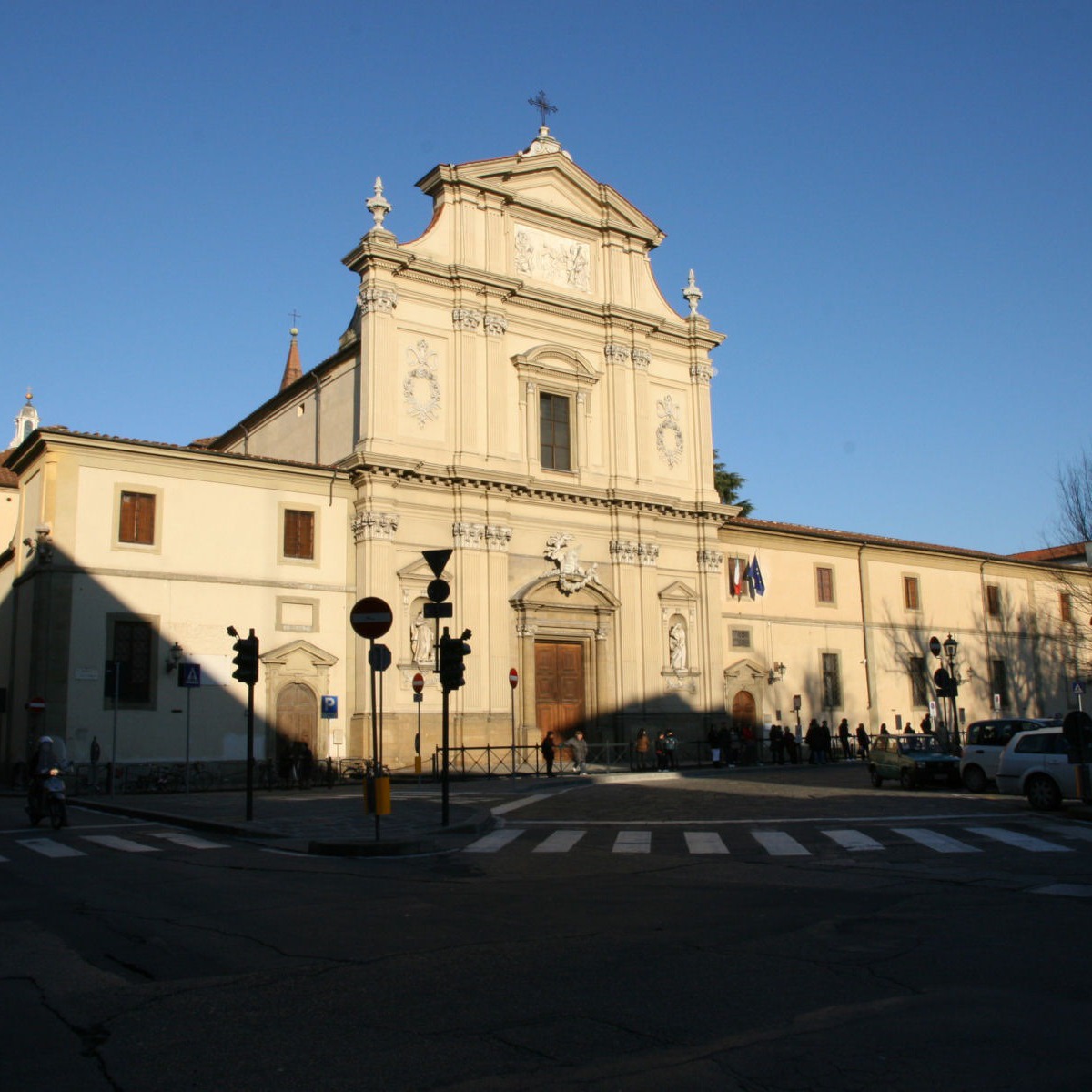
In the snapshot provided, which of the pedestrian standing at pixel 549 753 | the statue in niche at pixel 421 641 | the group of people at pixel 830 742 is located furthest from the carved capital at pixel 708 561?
the statue in niche at pixel 421 641

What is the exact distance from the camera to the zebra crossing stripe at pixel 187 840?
14.7 metres

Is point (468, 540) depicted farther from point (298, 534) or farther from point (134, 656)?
point (134, 656)

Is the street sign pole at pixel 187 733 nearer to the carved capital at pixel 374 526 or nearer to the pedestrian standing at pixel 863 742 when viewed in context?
the carved capital at pixel 374 526

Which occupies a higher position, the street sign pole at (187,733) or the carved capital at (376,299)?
the carved capital at (376,299)

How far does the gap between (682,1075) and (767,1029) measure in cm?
83

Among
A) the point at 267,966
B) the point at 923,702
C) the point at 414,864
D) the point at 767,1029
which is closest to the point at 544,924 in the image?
the point at 267,966

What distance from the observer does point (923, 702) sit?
154 feet

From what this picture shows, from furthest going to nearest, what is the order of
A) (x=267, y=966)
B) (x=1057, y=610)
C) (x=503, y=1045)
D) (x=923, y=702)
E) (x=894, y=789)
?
1. (x=1057, y=610)
2. (x=923, y=702)
3. (x=894, y=789)
4. (x=267, y=966)
5. (x=503, y=1045)

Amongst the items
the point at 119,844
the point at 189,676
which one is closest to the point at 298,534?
the point at 189,676

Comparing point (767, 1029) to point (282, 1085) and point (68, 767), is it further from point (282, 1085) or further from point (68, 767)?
point (68, 767)

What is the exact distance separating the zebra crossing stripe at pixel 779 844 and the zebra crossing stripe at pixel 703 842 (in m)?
0.52

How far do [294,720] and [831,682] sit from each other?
72.9ft

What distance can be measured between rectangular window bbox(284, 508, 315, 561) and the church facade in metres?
0.07

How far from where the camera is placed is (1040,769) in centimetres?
1916
